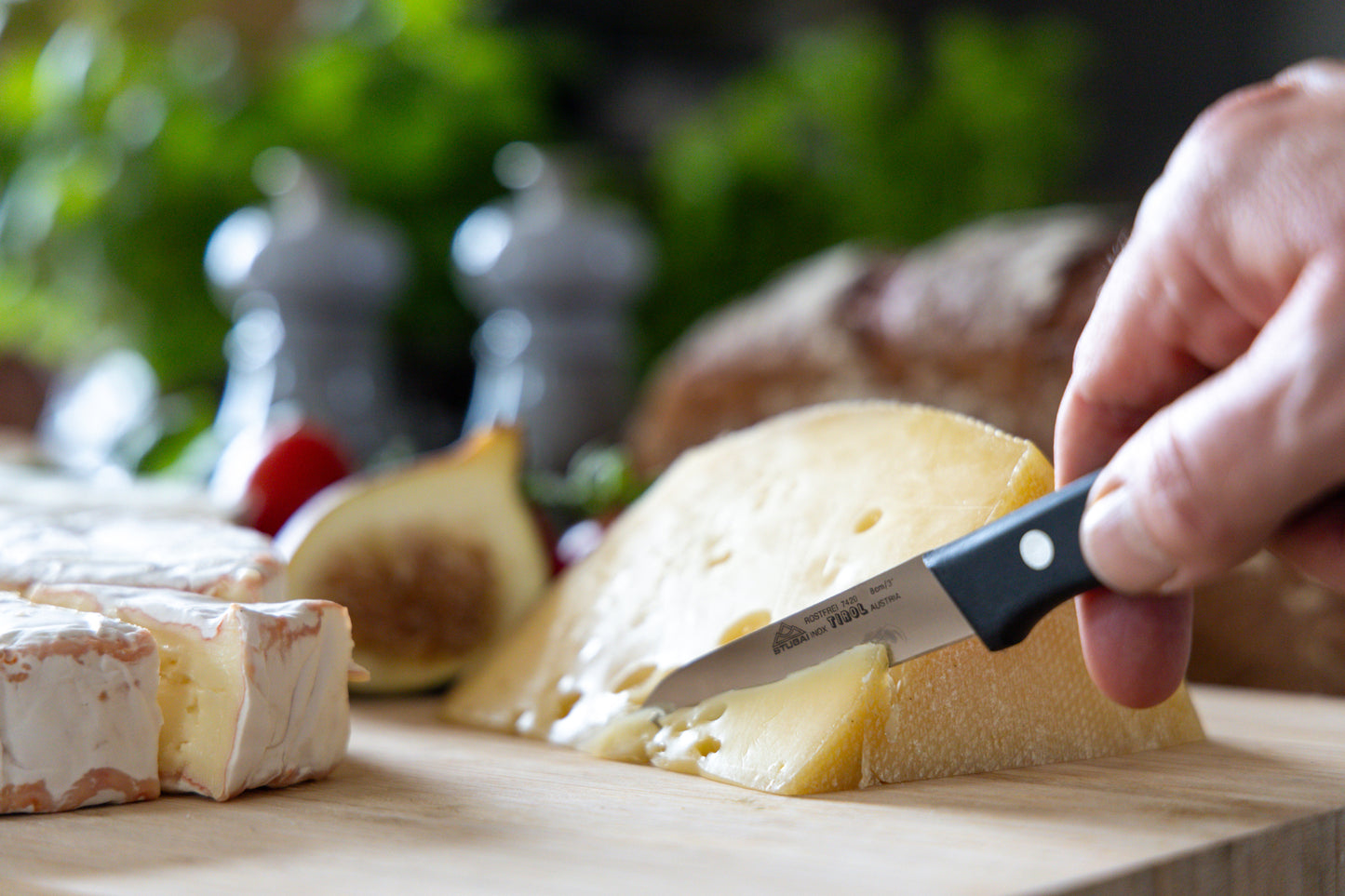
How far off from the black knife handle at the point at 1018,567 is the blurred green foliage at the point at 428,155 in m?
2.00

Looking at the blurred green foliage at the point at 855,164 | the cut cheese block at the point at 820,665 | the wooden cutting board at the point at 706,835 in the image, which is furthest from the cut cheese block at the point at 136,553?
the blurred green foliage at the point at 855,164

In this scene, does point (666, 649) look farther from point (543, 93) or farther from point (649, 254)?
point (543, 93)

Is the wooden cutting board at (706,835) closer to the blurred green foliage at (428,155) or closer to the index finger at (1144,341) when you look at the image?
the index finger at (1144,341)

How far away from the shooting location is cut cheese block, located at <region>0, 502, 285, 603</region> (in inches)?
40.9

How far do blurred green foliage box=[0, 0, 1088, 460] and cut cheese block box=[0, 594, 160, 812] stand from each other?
1885 millimetres

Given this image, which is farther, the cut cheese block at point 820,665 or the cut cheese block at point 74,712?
the cut cheese block at point 820,665

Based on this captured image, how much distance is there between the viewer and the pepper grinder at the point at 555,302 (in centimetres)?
232

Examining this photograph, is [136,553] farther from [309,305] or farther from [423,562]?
[309,305]

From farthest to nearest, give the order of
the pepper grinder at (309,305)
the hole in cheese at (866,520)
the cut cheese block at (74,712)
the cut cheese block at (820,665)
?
the pepper grinder at (309,305) < the hole in cheese at (866,520) < the cut cheese block at (820,665) < the cut cheese block at (74,712)

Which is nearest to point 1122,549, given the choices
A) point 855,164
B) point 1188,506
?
point 1188,506

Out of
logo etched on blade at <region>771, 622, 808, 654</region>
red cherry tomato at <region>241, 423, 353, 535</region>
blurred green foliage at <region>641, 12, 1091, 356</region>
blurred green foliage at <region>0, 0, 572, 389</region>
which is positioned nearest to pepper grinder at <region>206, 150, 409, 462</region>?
blurred green foliage at <region>0, 0, 572, 389</region>

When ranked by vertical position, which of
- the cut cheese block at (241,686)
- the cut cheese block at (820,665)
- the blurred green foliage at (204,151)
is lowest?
the cut cheese block at (820,665)

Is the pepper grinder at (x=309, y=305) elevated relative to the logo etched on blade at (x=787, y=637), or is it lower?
elevated

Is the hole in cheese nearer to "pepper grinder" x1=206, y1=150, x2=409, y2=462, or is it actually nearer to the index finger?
the index finger
